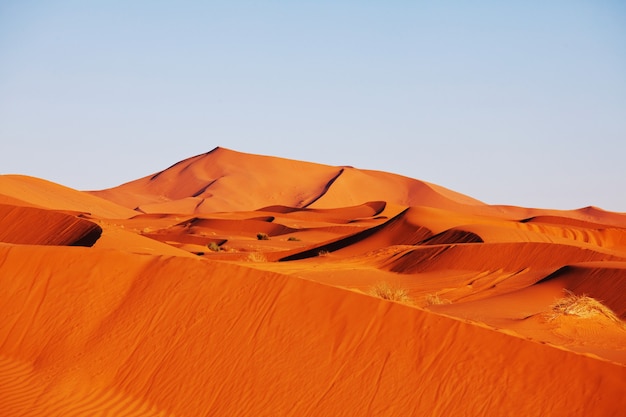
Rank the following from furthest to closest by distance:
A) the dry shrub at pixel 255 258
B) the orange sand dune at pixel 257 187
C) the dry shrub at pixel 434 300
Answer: the orange sand dune at pixel 257 187 < the dry shrub at pixel 255 258 < the dry shrub at pixel 434 300

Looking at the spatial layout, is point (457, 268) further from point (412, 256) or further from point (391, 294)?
point (391, 294)

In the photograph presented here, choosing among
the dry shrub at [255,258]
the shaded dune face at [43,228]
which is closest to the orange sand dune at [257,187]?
the shaded dune face at [43,228]

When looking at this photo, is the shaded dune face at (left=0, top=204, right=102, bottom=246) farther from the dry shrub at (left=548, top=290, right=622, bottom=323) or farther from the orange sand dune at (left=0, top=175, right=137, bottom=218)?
the orange sand dune at (left=0, top=175, right=137, bottom=218)

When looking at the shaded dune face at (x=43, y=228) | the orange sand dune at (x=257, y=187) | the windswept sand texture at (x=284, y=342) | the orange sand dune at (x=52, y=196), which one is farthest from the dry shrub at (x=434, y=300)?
the orange sand dune at (x=257, y=187)

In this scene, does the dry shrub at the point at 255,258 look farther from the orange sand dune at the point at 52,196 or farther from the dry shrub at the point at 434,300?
the orange sand dune at the point at 52,196

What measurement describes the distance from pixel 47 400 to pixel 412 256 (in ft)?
55.9

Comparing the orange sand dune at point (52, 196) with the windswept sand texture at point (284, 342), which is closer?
the windswept sand texture at point (284, 342)

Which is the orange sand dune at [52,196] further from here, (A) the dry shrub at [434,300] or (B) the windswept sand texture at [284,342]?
(B) the windswept sand texture at [284,342]

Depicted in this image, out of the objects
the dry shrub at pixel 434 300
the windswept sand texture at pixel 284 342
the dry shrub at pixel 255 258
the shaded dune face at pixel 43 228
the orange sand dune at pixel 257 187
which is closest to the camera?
the windswept sand texture at pixel 284 342

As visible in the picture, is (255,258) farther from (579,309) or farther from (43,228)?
(579,309)

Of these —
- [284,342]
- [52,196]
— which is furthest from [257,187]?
[284,342]

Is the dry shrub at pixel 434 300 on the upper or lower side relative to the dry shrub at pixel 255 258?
upper

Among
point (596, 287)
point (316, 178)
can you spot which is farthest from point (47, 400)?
point (316, 178)

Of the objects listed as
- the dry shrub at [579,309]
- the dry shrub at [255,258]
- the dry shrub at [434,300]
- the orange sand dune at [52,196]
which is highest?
the dry shrub at [579,309]
